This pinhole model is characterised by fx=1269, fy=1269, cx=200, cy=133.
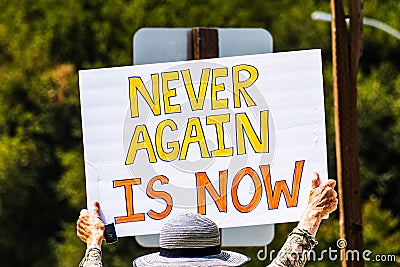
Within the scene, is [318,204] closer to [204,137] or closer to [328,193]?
[328,193]

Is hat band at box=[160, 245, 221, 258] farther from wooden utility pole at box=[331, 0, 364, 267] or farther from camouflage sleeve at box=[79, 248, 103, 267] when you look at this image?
wooden utility pole at box=[331, 0, 364, 267]

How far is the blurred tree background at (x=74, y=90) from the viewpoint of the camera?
49.0 feet

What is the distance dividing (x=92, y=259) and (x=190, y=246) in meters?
0.33

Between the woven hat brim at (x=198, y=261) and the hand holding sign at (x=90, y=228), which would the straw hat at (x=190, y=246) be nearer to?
the woven hat brim at (x=198, y=261)

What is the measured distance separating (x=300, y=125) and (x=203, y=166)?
1.05 feet

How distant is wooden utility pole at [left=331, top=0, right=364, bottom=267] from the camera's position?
6000 mm

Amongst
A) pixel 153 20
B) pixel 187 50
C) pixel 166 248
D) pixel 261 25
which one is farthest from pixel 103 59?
pixel 166 248

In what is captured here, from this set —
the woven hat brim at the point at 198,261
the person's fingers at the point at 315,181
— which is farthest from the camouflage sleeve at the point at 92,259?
the person's fingers at the point at 315,181

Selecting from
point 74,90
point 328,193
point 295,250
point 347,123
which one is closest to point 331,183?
point 328,193

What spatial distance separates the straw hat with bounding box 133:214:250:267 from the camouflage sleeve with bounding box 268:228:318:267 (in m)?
0.11

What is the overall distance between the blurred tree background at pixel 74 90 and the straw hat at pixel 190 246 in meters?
10.9

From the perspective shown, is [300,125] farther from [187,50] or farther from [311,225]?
[187,50]

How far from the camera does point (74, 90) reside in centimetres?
1586

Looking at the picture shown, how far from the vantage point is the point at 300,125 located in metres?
3.77
